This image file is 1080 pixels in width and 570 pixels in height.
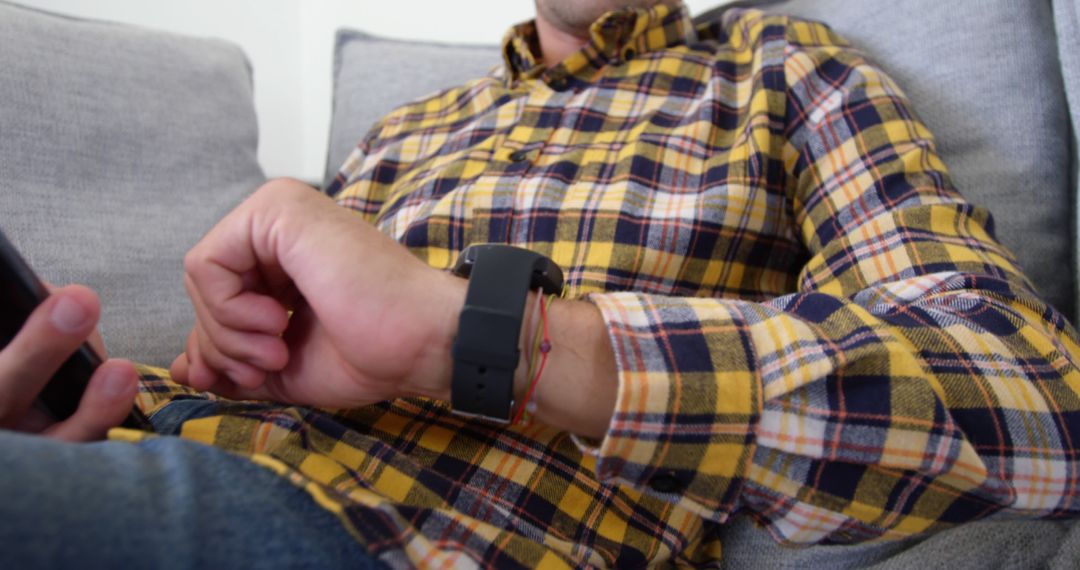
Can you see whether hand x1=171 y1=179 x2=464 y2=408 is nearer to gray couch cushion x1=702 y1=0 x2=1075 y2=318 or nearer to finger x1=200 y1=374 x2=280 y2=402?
finger x1=200 y1=374 x2=280 y2=402

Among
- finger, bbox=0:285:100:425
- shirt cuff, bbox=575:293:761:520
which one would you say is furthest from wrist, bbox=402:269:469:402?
finger, bbox=0:285:100:425

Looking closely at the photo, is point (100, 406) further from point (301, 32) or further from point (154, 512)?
point (301, 32)

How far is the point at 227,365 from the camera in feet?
1.62

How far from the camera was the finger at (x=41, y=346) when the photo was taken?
385 mm

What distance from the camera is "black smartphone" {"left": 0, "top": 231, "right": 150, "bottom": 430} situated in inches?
15.3

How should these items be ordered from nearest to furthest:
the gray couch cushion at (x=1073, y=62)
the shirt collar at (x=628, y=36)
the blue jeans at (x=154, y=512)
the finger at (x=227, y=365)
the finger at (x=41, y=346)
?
the blue jeans at (x=154, y=512)
the finger at (x=41, y=346)
the finger at (x=227, y=365)
the gray couch cushion at (x=1073, y=62)
the shirt collar at (x=628, y=36)

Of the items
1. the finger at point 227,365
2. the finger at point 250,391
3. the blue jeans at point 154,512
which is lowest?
the finger at point 250,391

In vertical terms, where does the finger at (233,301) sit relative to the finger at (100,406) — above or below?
above

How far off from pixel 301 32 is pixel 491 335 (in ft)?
5.85

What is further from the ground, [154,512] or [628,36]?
[628,36]

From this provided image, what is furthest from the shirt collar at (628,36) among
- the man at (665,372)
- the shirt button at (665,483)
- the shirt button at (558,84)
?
the shirt button at (665,483)

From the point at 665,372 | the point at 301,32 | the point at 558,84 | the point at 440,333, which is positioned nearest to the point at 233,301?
the point at 440,333

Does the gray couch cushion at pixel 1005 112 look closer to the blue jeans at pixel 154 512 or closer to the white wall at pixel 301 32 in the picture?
the blue jeans at pixel 154 512

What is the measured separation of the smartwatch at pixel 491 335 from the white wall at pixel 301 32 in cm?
140
